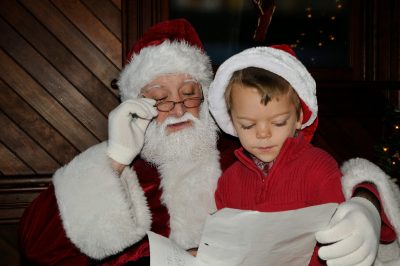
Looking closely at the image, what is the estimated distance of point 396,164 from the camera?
8.45ft

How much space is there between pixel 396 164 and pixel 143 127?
5.42 ft

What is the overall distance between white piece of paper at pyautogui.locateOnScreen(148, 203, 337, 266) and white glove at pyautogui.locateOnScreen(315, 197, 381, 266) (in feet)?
0.11

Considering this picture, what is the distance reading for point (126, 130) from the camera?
1621 mm

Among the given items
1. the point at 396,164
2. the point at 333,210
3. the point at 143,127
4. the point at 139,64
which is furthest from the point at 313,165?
the point at 396,164

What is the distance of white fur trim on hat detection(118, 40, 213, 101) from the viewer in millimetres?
1826

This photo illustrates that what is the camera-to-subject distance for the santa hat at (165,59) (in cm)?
183

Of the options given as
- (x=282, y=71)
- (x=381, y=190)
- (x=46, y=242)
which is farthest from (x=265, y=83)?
(x=46, y=242)

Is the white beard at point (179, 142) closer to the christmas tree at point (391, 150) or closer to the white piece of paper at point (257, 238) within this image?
the white piece of paper at point (257, 238)

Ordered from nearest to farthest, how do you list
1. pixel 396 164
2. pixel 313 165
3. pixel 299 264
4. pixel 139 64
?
pixel 299 264
pixel 313 165
pixel 139 64
pixel 396 164

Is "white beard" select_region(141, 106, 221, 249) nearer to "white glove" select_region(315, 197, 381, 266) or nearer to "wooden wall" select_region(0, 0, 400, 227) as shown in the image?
"white glove" select_region(315, 197, 381, 266)

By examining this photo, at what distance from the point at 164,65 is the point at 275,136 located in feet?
2.19

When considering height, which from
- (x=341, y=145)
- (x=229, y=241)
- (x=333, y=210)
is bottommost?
(x=341, y=145)

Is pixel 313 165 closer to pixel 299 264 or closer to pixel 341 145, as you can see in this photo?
pixel 299 264

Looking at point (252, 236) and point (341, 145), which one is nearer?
point (252, 236)
